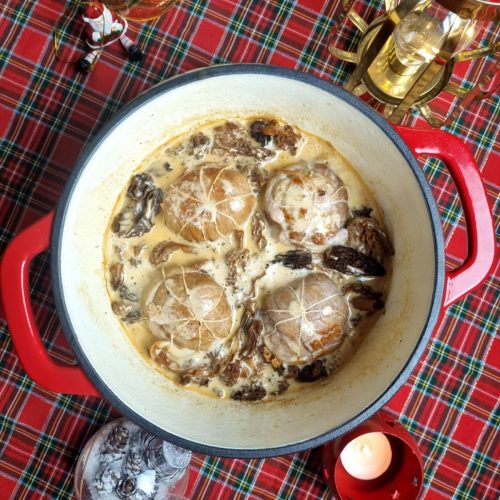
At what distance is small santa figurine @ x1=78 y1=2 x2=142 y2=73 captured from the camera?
120cm

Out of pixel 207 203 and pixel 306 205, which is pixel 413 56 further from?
pixel 207 203

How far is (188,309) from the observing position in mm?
1228

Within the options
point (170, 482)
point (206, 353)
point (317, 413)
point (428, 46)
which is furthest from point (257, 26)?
point (170, 482)

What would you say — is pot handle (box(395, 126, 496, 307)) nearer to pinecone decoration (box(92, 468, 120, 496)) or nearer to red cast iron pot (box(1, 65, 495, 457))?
red cast iron pot (box(1, 65, 495, 457))

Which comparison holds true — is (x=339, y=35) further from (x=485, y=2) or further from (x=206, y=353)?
(x=206, y=353)

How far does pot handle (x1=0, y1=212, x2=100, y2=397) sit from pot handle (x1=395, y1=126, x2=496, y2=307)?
0.64 metres

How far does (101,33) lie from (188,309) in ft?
1.87

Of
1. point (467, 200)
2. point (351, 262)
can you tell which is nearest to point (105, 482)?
point (351, 262)

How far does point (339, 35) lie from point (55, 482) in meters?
1.11

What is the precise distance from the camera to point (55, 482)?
1317 mm

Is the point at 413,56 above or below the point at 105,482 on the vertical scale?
above

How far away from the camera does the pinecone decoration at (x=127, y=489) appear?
4.10ft

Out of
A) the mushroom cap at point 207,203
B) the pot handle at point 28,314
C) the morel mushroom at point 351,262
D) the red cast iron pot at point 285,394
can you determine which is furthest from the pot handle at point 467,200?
the pot handle at point 28,314

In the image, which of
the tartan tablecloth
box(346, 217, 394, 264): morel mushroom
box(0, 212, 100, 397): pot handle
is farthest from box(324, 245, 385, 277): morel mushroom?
box(0, 212, 100, 397): pot handle
